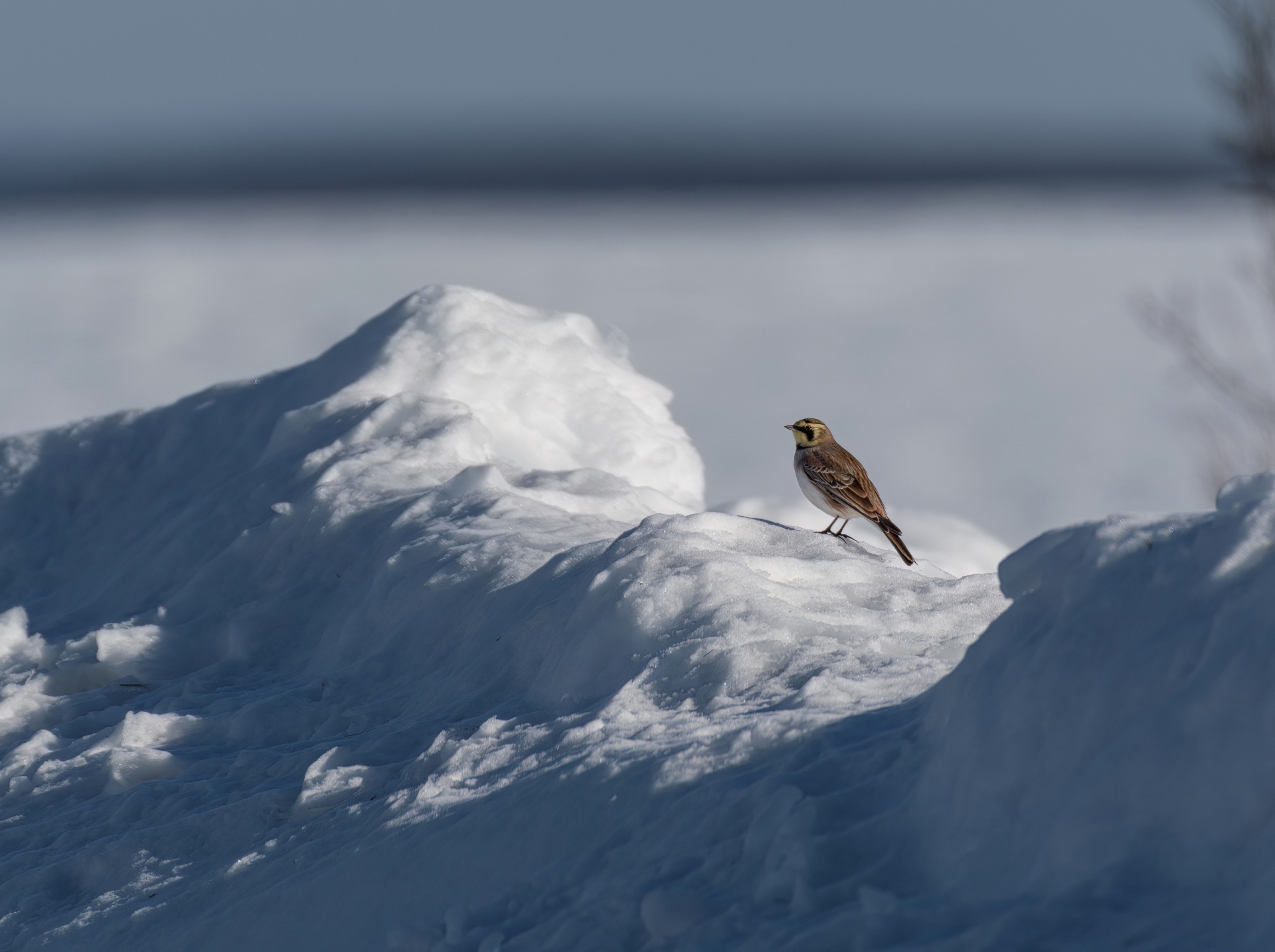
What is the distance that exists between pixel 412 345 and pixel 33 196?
122 feet

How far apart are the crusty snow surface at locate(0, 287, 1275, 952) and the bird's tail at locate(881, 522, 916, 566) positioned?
9 centimetres

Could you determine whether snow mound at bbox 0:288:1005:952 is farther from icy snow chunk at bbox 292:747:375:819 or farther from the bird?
the bird

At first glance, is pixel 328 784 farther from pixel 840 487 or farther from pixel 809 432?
pixel 809 432

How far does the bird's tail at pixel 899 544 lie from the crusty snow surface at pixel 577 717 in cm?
9

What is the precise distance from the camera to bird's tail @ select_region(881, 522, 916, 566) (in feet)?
15.3

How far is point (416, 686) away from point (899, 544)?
6.67 feet

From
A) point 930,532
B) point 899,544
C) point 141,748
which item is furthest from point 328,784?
point 930,532

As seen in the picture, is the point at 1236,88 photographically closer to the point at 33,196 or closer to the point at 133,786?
the point at 133,786

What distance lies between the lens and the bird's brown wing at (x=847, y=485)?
4891 mm

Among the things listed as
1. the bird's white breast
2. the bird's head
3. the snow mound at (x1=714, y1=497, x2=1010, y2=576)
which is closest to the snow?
the snow mound at (x1=714, y1=497, x2=1010, y2=576)

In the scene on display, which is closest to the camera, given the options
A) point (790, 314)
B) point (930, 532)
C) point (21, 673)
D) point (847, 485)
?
point (21, 673)

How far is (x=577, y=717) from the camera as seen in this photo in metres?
3.07

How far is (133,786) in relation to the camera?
139 inches

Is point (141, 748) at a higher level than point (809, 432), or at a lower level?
lower
